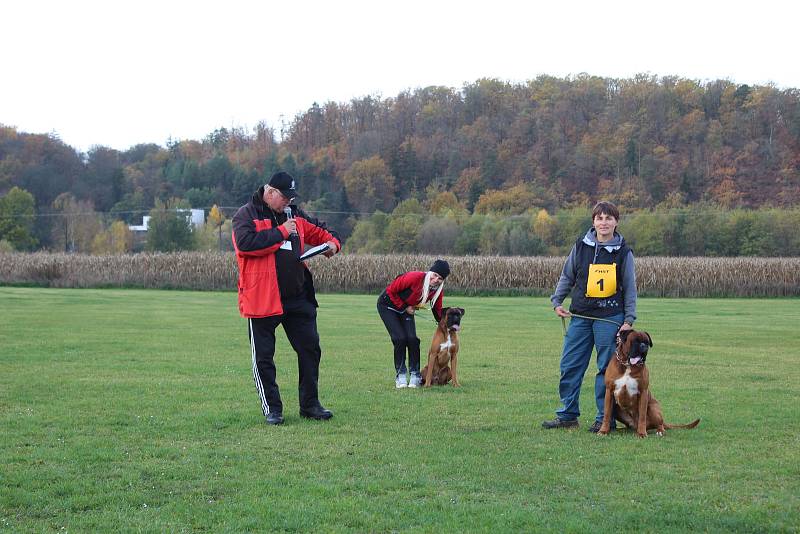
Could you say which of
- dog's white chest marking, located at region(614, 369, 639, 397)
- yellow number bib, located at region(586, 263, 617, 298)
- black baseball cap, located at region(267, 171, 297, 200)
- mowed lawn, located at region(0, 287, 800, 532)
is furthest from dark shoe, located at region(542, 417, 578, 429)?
black baseball cap, located at region(267, 171, 297, 200)

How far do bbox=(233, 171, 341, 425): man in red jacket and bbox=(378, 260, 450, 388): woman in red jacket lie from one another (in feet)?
7.19

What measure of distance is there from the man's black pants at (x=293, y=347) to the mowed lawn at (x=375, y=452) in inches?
11.3

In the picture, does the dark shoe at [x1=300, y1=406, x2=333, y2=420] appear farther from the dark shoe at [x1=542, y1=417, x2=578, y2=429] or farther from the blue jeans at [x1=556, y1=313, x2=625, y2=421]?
the blue jeans at [x1=556, y1=313, x2=625, y2=421]

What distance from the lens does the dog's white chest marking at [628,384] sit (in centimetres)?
763

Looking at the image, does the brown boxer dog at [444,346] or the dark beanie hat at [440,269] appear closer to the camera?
the dark beanie hat at [440,269]

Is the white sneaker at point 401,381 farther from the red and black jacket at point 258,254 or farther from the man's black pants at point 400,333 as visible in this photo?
the red and black jacket at point 258,254

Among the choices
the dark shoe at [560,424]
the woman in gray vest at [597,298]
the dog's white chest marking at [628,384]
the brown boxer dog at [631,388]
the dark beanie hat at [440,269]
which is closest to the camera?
the brown boxer dog at [631,388]

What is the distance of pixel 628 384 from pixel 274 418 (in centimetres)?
324

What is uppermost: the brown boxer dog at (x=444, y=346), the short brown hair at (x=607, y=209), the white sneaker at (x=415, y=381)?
the short brown hair at (x=607, y=209)

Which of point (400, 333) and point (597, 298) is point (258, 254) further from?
point (400, 333)

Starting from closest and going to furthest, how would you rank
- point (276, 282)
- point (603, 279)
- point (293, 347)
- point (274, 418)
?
1. point (603, 279)
2. point (276, 282)
3. point (274, 418)
4. point (293, 347)

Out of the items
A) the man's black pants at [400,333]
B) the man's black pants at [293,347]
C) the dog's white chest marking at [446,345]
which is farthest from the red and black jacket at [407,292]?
the man's black pants at [293,347]

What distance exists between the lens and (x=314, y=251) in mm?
8133

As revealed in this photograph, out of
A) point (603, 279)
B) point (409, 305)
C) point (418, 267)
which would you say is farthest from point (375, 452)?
point (418, 267)
